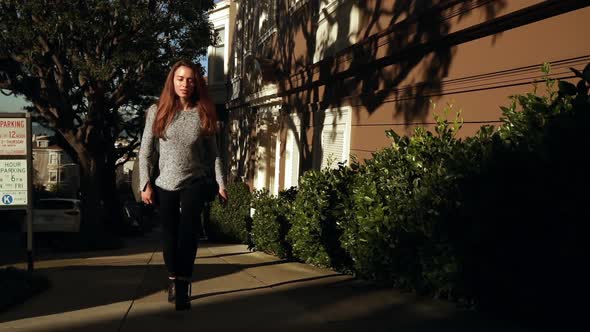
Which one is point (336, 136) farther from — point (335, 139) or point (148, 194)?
point (148, 194)

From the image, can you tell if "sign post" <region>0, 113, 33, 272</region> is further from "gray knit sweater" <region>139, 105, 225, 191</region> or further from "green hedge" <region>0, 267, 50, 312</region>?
"gray knit sweater" <region>139, 105, 225, 191</region>

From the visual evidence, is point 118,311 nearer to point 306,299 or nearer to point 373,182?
point 306,299

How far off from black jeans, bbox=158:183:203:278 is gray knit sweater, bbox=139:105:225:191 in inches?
3.1

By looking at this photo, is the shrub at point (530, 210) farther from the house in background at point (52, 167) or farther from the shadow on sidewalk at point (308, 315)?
the house in background at point (52, 167)

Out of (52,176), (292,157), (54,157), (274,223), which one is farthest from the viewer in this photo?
(54,157)

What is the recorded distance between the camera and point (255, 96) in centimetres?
1403


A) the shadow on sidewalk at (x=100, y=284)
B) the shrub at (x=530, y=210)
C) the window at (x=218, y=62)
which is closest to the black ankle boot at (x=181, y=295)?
the shadow on sidewalk at (x=100, y=284)

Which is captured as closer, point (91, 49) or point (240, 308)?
point (240, 308)

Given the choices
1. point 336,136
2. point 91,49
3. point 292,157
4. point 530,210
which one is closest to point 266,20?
point 91,49

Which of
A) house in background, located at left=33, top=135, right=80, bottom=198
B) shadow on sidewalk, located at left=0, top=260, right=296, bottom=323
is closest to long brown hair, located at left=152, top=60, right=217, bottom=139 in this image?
shadow on sidewalk, located at left=0, top=260, right=296, bottom=323

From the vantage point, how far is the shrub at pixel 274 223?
785cm

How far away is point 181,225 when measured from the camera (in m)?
4.02

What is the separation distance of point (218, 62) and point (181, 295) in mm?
18817

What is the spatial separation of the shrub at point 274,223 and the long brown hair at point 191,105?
339cm
